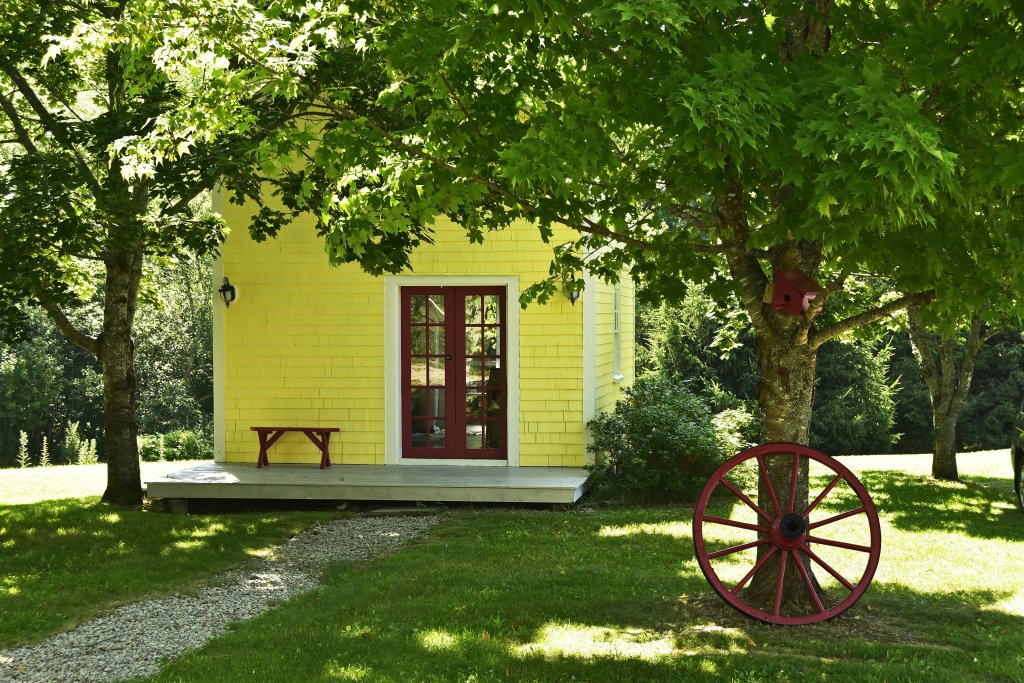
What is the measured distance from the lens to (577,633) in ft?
20.4

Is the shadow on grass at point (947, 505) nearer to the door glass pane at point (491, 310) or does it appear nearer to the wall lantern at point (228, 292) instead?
the door glass pane at point (491, 310)

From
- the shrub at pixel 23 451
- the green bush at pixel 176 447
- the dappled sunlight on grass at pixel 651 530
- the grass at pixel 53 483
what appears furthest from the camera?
the green bush at pixel 176 447

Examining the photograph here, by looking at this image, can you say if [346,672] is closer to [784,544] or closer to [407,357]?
[784,544]

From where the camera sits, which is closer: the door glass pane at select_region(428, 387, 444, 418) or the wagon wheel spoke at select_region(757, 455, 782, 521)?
the wagon wheel spoke at select_region(757, 455, 782, 521)

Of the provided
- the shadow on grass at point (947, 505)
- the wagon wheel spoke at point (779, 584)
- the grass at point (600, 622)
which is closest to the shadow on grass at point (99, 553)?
the grass at point (600, 622)

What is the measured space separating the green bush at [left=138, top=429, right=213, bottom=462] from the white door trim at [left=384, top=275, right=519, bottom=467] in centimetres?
1609

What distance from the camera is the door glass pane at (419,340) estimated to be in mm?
13250

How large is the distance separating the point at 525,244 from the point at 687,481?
3.52m

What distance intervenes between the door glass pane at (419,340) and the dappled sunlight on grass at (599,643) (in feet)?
23.5

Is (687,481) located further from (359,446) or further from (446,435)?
(359,446)

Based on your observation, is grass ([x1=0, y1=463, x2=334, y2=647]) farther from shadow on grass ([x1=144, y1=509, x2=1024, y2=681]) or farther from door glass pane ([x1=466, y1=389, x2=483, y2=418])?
door glass pane ([x1=466, y1=389, x2=483, y2=418])

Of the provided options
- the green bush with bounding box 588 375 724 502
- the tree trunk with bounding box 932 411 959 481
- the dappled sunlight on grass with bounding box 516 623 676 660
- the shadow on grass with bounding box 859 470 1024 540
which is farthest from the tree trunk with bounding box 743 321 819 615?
the tree trunk with bounding box 932 411 959 481

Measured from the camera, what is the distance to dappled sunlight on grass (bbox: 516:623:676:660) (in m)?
5.74

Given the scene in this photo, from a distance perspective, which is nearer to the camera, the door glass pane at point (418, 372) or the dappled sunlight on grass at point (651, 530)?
the dappled sunlight on grass at point (651, 530)
